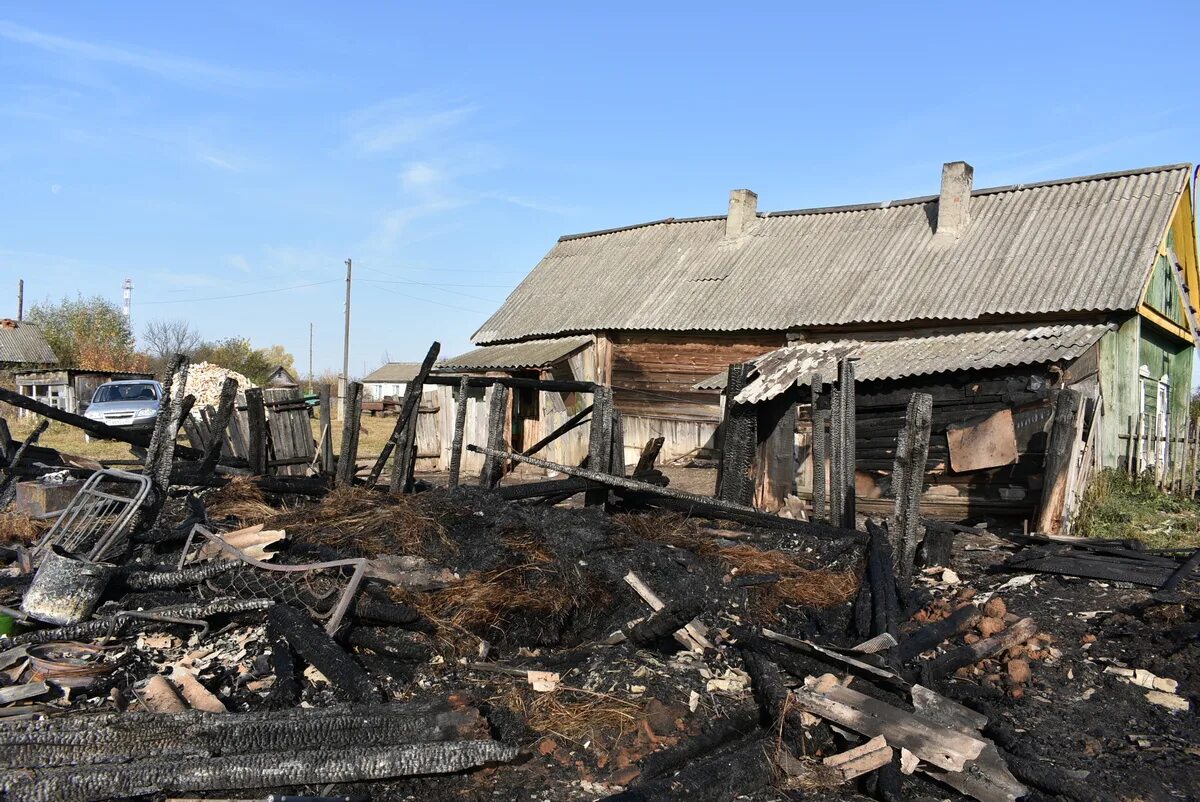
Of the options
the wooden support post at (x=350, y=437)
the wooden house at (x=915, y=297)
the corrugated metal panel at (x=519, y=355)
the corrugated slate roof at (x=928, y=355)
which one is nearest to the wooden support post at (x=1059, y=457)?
the wooden house at (x=915, y=297)

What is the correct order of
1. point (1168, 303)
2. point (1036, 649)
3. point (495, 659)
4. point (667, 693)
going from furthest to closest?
point (1168, 303) → point (1036, 649) → point (495, 659) → point (667, 693)

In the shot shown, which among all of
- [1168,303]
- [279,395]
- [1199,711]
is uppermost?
[1168,303]

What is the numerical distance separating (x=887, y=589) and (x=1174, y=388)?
15.7 m

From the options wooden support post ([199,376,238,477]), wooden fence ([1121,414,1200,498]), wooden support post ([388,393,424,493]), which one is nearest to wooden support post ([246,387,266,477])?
wooden support post ([199,376,238,477])

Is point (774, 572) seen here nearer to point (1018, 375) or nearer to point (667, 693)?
point (667, 693)

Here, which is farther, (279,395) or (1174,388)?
(1174,388)

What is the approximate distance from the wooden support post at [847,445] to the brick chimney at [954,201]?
1057 centimetres

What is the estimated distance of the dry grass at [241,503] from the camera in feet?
26.0

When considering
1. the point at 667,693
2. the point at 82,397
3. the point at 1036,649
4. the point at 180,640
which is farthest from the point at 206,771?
the point at 82,397

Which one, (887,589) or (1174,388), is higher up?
(1174,388)

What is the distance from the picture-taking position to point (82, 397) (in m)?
31.8

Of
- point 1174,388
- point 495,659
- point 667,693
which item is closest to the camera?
point 667,693

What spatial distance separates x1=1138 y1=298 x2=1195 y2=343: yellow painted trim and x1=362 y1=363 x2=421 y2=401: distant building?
40612 millimetres

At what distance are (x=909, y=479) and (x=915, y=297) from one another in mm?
9243
